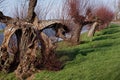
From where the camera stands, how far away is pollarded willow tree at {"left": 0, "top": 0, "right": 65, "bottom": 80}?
40.4 feet

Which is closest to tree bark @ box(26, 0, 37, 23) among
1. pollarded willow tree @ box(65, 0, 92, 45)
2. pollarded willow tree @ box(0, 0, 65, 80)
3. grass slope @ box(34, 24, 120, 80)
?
pollarded willow tree @ box(0, 0, 65, 80)

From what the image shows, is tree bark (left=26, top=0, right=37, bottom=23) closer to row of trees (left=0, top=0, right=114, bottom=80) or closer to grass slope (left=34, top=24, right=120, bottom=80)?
row of trees (left=0, top=0, right=114, bottom=80)

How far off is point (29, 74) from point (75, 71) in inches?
70.5

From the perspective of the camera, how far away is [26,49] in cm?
1273

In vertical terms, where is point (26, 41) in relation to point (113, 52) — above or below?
above

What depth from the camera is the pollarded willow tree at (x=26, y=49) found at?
12320 millimetres

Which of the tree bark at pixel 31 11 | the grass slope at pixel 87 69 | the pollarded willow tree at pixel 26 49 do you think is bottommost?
the grass slope at pixel 87 69

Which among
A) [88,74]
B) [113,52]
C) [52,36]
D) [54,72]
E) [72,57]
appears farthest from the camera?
[113,52]

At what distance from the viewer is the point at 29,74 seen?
1230 cm

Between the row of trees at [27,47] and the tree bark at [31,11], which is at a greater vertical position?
the tree bark at [31,11]

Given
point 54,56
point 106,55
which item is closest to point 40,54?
point 54,56

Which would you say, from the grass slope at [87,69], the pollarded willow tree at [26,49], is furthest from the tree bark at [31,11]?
the grass slope at [87,69]

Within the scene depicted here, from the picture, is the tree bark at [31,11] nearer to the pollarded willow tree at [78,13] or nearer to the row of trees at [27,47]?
the row of trees at [27,47]

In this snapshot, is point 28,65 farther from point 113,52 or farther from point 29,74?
point 113,52
